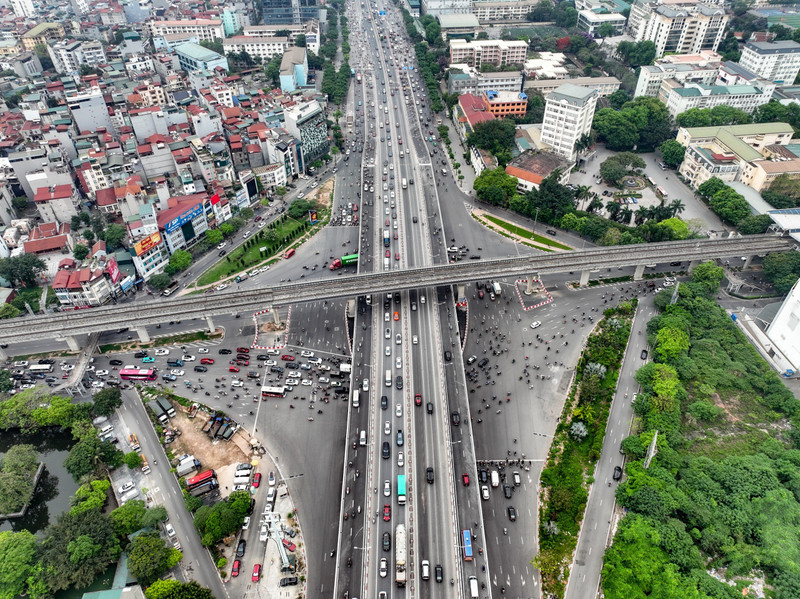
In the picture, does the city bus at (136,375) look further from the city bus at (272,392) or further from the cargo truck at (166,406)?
the city bus at (272,392)

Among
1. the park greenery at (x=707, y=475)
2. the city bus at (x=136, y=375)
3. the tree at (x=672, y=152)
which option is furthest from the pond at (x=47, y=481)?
the tree at (x=672, y=152)

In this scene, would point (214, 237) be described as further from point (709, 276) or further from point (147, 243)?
point (709, 276)

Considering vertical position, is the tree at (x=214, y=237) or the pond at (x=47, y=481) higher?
the tree at (x=214, y=237)

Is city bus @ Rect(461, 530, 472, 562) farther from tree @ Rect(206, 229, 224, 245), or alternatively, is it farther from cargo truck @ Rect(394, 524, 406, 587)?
tree @ Rect(206, 229, 224, 245)

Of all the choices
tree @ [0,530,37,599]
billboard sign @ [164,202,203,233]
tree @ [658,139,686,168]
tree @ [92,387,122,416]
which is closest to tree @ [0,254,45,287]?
billboard sign @ [164,202,203,233]

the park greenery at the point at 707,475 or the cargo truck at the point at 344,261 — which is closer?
the park greenery at the point at 707,475

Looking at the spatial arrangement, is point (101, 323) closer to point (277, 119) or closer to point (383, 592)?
point (383, 592)
